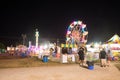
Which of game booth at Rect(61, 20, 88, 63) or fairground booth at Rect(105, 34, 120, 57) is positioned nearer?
fairground booth at Rect(105, 34, 120, 57)

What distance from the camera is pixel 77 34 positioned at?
52.7 meters

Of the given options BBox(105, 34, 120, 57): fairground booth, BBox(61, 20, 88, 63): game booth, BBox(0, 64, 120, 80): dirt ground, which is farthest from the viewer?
BBox(61, 20, 88, 63): game booth

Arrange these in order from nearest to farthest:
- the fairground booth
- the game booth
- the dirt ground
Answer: the dirt ground → the fairground booth → the game booth

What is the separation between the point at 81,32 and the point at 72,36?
2556 millimetres

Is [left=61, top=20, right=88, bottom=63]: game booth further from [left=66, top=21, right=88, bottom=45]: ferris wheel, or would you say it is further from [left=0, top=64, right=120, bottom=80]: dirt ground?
[left=0, top=64, right=120, bottom=80]: dirt ground

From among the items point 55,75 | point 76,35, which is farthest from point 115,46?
point 55,75

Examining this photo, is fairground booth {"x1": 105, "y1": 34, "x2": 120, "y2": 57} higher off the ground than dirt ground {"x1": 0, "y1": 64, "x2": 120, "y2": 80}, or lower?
higher

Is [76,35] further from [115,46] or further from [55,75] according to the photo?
→ [55,75]

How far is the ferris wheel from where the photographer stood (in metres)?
51.8

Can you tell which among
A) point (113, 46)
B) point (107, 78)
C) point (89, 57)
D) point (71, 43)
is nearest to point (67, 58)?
point (89, 57)

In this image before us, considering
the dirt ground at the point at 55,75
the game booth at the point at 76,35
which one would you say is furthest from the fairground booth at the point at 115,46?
the dirt ground at the point at 55,75

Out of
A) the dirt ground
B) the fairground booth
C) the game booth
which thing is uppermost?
the game booth

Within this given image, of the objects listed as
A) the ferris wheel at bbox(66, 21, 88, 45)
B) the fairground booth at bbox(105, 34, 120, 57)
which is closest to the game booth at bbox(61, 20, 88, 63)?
the ferris wheel at bbox(66, 21, 88, 45)

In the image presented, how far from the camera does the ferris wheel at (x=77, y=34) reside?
51.8 m
